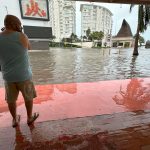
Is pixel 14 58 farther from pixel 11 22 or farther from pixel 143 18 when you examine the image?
pixel 143 18

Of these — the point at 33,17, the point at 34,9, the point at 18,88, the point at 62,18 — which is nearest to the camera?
the point at 18,88

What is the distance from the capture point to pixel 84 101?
4160mm

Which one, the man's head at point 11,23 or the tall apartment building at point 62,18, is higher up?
the tall apartment building at point 62,18

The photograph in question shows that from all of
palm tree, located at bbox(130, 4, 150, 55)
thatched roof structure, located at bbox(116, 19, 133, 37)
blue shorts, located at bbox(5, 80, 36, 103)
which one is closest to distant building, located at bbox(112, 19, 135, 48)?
thatched roof structure, located at bbox(116, 19, 133, 37)

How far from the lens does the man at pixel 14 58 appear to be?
2531 millimetres

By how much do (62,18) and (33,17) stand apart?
6970 cm

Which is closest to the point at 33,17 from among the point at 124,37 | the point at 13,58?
the point at 13,58

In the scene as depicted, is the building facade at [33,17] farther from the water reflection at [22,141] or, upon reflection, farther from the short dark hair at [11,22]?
the water reflection at [22,141]

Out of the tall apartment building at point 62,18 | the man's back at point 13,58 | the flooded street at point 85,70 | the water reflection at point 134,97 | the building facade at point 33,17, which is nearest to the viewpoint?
the man's back at point 13,58

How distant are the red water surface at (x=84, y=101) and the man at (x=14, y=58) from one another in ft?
2.30

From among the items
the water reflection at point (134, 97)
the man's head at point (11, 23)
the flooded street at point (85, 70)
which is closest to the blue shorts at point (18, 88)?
the man's head at point (11, 23)

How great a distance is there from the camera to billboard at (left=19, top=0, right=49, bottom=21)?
3822cm

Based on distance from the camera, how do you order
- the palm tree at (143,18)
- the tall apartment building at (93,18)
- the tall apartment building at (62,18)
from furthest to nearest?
the tall apartment building at (93,18) → the tall apartment building at (62,18) → the palm tree at (143,18)

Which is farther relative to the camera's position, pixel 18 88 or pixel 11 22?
pixel 18 88
